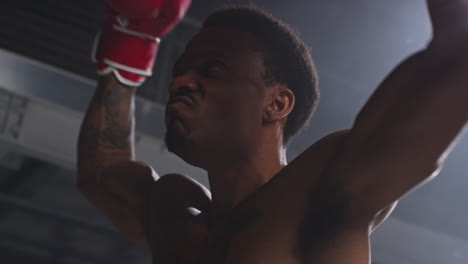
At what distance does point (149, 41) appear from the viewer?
159 cm

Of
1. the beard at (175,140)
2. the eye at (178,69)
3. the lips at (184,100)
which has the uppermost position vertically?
the eye at (178,69)

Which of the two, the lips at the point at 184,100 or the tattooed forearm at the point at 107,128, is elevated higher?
the lips at the point at 184,100

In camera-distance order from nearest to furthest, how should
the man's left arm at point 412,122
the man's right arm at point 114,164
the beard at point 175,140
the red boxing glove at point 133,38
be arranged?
the man's left arm at point 412,122, the beard at point 175,140, the man's right arm at point 114,164, the red boxing glove at point 133,38

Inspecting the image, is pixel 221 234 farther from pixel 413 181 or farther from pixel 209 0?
pixel 209 0

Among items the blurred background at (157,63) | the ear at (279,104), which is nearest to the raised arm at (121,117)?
the ear at (279,104)

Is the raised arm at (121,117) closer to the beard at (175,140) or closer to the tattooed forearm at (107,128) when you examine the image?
the tattooed forearm at (107,128)

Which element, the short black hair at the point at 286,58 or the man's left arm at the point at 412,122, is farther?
the short black hair at the point at 286,58

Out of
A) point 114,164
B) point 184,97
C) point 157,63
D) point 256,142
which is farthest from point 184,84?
point 157,63

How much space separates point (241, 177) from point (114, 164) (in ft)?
1.42

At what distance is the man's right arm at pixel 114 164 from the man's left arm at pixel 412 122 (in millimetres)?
653

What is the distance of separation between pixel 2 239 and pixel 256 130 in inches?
178

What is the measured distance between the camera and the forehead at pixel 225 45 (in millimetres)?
1208

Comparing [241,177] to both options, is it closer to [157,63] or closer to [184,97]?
[184,97]

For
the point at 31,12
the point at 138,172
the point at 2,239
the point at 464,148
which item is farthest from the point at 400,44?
the point at 2,239
